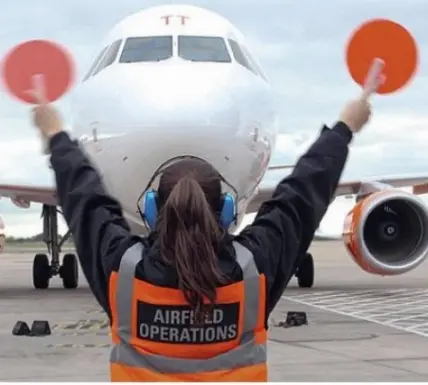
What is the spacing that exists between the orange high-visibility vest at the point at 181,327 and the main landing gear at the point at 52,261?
1211 centimetres

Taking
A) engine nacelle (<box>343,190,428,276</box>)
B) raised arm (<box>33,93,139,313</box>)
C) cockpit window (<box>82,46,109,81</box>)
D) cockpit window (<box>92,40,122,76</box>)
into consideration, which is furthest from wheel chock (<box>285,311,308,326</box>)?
raised arm (<box>33,93,139,313</box>)

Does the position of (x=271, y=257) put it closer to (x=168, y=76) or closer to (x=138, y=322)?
(x=138, y=322)

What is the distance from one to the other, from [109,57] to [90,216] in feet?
24.4

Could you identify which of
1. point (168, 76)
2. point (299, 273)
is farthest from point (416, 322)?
point (299, 273)

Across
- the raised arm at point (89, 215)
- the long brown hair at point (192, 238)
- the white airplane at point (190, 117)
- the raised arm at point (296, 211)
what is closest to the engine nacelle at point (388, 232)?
the white airplane at point (190, 117)

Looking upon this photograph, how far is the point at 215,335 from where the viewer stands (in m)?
2.14

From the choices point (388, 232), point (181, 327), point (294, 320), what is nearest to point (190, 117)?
point (294, 320)

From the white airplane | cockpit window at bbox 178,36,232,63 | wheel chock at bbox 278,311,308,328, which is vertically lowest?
wheel chock at bbox 278,311,308,328

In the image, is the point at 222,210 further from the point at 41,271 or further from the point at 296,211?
the point at 41,271

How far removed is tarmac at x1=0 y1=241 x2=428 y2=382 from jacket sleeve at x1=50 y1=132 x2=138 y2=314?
3619mm

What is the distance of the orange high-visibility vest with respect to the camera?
212cm

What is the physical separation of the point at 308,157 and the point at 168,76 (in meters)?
5.82

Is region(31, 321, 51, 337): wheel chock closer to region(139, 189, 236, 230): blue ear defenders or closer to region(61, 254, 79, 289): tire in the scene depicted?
region(139, 189, 236, 230): blue ear defenders

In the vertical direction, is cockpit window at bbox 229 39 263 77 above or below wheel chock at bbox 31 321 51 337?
above
